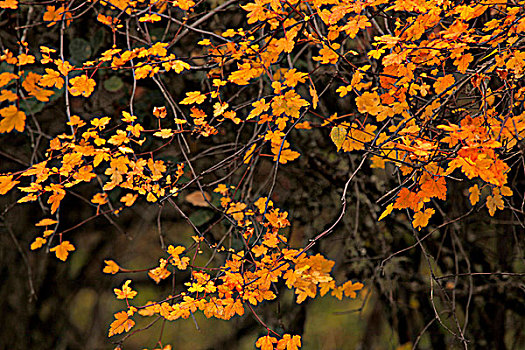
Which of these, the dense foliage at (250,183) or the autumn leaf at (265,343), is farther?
the dense foliage at (250,183)

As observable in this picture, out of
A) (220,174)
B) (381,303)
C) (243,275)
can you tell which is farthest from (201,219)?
(381,303)

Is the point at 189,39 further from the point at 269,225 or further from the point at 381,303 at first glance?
the point at 381,303

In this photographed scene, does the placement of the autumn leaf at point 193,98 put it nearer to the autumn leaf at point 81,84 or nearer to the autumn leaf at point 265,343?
the autumn leaf at point 81,84

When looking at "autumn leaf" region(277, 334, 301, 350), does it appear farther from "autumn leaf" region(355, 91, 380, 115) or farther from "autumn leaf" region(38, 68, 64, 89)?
"autumn leaf" region(38, 68, 64, 89)

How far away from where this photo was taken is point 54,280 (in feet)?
8.80

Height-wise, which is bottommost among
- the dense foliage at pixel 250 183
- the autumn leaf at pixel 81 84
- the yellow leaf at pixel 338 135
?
the dense foliage at pixel 250 183

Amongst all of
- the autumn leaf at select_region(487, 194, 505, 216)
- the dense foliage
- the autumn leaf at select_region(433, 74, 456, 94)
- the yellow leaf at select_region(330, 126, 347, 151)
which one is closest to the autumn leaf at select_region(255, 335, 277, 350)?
the dense foliage

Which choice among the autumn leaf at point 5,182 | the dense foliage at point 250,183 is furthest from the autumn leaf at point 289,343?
the autumn leaf at point 5,182

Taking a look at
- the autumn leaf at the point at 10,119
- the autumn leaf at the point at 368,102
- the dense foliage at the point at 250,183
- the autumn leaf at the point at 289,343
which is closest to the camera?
the autumn leaf at the point at 10,119

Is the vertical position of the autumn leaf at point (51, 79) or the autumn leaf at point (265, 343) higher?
the autumn leaf at point (51, 79)

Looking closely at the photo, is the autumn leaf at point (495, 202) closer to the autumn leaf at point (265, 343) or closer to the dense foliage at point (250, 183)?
the dense foliage at point (250, 183)

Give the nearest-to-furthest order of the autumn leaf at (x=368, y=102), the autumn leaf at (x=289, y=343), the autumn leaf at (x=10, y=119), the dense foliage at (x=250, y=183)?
the autumn leaf at (x=10, y=119) < the autumn leaf at (x=368, y=102) < the autumn leaf at (x=289, y=343) < the dense foliage at (x=250, y=183)

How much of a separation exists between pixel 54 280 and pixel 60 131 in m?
0.86

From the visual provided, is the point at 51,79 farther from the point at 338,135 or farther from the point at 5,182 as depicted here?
the point at 338,135
